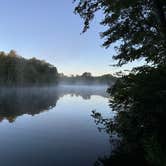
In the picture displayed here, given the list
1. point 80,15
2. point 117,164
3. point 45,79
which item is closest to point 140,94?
point 117,164

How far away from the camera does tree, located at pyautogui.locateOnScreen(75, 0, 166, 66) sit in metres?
6.55

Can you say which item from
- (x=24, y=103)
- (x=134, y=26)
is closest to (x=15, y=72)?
(x=24, y=103)

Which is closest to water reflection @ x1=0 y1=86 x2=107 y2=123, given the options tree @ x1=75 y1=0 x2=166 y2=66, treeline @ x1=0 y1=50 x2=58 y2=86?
tree @ x1=75 y1=0 x2=166 y2=66

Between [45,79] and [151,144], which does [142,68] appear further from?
[45,79]

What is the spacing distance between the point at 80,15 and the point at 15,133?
6.70 meters

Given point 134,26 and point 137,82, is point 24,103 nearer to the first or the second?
point 134,26

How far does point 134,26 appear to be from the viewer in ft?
25.0

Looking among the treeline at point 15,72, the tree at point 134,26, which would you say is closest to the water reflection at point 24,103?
the tree at point 134,26

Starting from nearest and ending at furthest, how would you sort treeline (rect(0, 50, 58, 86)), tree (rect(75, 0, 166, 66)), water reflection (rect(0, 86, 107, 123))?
tree (rect(75, 0, 166, 66)) < water reflection (rect(0, 86, 107, 123)) < treeline (rect(0, 50, 58, 86))

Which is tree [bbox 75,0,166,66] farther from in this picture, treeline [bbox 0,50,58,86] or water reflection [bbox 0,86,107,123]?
treeline [bbox 0,50,58,86]

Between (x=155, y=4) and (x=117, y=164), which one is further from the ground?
(x=155, y=4)

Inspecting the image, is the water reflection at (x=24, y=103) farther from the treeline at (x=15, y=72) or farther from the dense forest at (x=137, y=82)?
the treeline at (x=15, y=72)

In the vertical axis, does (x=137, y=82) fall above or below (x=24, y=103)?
above

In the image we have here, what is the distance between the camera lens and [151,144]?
13.5 ft
